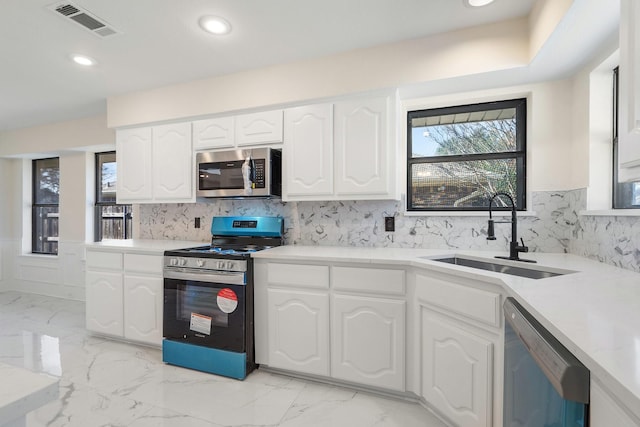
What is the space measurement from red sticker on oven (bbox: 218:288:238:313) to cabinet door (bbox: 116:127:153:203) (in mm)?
1417

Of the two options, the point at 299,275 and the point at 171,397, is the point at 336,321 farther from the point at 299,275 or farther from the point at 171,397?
the point at 171,397

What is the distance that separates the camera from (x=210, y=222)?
3229 mm

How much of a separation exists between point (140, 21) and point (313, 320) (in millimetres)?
2241

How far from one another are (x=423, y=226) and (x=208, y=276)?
1690mm

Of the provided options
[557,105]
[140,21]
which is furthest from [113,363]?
[557,105]

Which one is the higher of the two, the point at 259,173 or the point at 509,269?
the point at 259,173

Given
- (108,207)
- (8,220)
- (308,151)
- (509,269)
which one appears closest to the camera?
(509,269)

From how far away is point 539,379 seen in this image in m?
0.95

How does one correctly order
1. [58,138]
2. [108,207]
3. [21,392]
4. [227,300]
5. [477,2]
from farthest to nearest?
[108,207], [58,138], [227,300], [477,2], [21,392]

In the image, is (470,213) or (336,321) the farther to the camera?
(470,213)

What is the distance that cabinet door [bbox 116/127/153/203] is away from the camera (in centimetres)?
310

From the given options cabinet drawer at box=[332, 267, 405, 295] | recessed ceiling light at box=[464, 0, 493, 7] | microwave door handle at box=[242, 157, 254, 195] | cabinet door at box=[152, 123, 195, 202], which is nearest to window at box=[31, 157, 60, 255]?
cabinet door at box=[152, 123, 195, 202]

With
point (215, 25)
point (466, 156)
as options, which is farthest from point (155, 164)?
point (466, 156)

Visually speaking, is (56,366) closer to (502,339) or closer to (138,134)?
(138,134)
